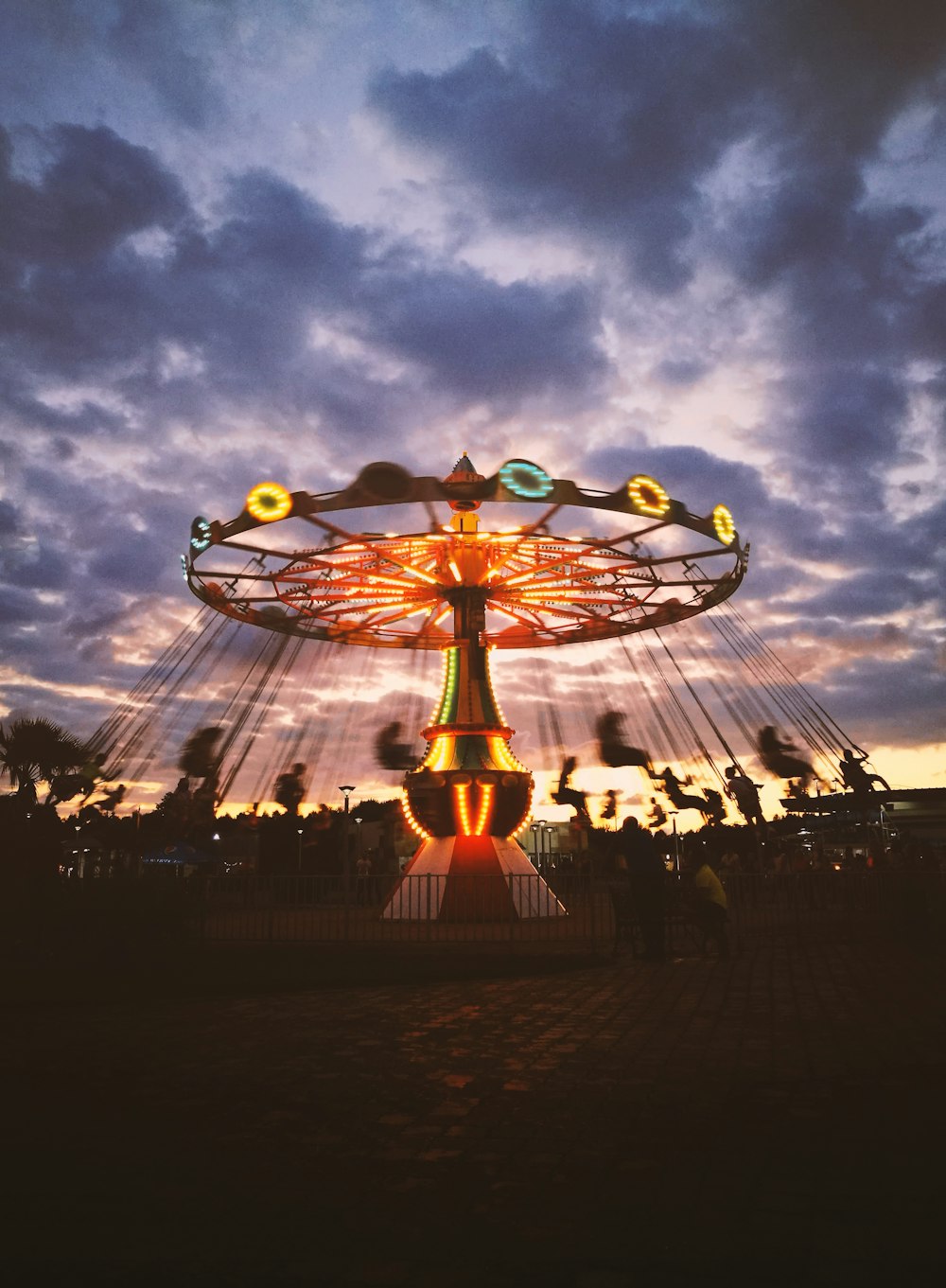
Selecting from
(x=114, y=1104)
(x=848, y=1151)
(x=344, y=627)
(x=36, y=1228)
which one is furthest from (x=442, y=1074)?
(x=344, y=627)

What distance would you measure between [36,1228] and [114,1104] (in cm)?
193

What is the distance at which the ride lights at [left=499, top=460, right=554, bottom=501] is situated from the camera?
1559 centimetres

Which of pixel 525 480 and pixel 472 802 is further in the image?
pixel 472 802

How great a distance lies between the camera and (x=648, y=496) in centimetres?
1683

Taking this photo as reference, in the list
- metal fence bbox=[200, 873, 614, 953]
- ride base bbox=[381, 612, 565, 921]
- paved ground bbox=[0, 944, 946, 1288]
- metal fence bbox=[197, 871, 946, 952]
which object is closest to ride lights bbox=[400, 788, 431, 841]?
ride base bbox=[381, 612, 565, 921]

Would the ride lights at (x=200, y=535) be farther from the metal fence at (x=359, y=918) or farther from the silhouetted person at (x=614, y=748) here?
the silhouetted person at (x=614, y=748)

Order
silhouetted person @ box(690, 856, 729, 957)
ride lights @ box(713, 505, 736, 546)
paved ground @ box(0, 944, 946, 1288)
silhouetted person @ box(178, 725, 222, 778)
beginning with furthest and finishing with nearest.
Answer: silhouetted person @ box(178, 725, 222, 778) < ride lights @ box(713, 505, 736, 546) < silhouetted person @ box(690, 856, 729, 957) < paved ground @ box(0, 944, 946, 1288)

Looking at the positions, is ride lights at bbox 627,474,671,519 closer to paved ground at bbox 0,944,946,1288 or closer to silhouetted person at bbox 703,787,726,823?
paved ground at bbox 0,944,946,1288

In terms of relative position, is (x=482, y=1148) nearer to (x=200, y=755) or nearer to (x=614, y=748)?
(x=200, y=755)

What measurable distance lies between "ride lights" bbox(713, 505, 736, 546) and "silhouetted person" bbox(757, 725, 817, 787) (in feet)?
29.8

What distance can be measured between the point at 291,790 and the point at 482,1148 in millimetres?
24270

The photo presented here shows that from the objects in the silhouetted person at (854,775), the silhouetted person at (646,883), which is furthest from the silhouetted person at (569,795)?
the silhouetted person at (646,883)

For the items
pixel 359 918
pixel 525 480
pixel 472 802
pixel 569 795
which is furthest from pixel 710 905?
pixel 569 795

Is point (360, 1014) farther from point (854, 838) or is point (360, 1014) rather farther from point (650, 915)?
point (854, 838)
